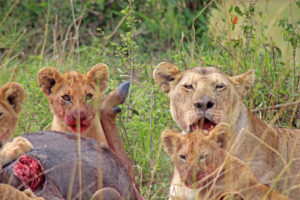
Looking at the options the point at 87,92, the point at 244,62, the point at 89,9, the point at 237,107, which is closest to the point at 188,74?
the point at 237,107

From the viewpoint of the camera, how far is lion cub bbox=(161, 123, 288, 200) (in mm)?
3674

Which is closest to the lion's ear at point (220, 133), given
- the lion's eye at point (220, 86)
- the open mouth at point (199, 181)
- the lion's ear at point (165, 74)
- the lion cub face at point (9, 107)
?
the open mouth at point (199, 181)

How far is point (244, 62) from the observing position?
5523 millimetres

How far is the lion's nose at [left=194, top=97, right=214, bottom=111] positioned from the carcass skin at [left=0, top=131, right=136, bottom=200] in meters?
0.67

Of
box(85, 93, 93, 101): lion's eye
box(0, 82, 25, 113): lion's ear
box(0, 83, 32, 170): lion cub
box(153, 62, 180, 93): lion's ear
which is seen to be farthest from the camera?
box(85, 93, 93, 101): lion's eye

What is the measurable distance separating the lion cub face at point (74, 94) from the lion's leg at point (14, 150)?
0.97 m

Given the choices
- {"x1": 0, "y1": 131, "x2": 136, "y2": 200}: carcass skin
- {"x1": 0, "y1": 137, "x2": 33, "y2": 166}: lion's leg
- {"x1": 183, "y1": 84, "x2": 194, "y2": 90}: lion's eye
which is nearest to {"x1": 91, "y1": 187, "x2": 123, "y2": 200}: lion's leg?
{"x1": 0, "y1": 131, "x2": 136, "y2": 200}: carcass skin

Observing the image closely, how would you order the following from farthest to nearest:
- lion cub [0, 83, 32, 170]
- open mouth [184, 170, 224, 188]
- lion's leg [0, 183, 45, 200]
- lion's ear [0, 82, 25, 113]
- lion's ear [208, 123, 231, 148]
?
lion's ear [0, 82, 25, 113] < lion cub [0, 83, 32, 170] < lion's ear [208, 123, 231, 148] < open mouth [184, 170, 224, 188] < lion's leg [0, 183, 45, 200]

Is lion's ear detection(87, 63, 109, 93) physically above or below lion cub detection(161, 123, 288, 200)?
above

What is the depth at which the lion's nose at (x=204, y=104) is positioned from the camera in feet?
13.3

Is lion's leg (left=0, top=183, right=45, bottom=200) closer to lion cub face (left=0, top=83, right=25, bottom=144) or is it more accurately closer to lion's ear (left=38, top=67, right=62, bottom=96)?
lion cub face (left=0, top=83, right=25, bottom=144)

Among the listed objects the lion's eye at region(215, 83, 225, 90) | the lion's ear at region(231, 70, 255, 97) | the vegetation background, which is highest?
the lion's eye at region(215, 83, 225, 90)

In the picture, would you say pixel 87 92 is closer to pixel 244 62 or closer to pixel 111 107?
pixel 111 107

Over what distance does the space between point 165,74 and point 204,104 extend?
68 cm
